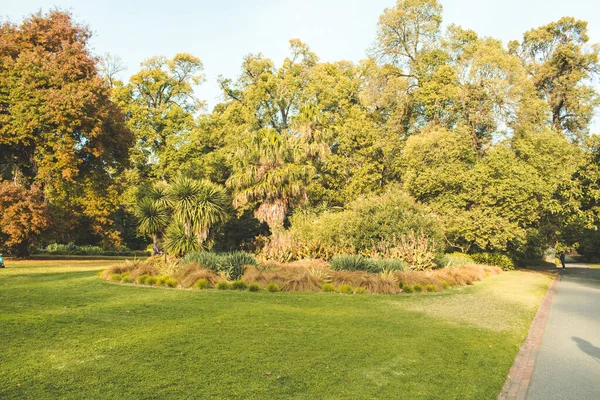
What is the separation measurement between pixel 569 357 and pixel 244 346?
16.2 ft

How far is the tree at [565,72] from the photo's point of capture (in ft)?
112

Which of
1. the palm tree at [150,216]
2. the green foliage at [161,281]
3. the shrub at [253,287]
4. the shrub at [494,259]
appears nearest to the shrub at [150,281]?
the green foliage at [161,281]

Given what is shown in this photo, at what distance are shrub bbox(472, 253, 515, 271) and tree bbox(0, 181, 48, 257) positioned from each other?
79.1ft

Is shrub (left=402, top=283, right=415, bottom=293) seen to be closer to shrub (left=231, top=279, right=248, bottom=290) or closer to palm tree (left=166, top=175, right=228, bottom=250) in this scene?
shrub (left=231, top=279, right=248, bottom=290)

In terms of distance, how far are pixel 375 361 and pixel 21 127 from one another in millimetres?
22088

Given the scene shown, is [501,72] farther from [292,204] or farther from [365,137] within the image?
[292,204]

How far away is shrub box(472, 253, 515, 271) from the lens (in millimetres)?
26625

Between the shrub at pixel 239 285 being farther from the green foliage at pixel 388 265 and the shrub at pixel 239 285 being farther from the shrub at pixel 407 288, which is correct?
the green foliage at pixel 388 265

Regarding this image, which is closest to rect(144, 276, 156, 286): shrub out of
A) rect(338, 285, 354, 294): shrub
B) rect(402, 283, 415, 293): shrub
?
rect(338, 285, 354, 294): shrub

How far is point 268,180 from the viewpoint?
24516mm

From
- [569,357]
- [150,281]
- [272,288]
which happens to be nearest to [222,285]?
[272,288]

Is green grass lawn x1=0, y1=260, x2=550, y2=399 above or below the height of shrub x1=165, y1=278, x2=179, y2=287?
below

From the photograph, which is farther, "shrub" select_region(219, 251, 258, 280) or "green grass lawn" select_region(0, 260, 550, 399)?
"shrub" select_region(219, 251, 258, 280)

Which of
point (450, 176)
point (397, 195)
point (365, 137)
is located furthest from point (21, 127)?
point (450, 176)
